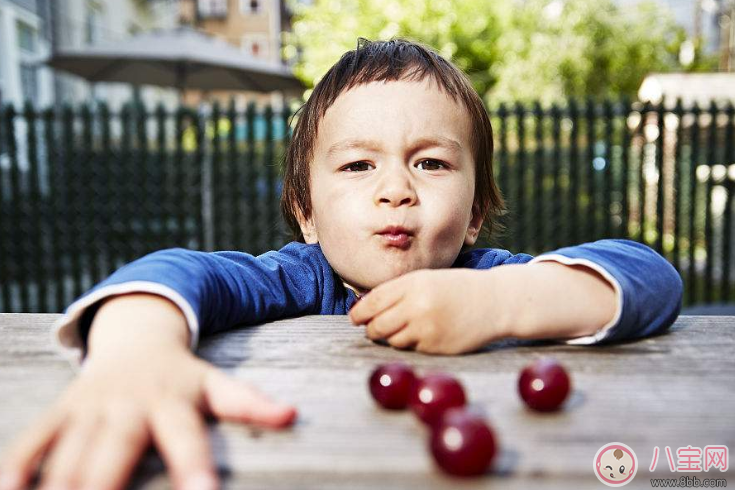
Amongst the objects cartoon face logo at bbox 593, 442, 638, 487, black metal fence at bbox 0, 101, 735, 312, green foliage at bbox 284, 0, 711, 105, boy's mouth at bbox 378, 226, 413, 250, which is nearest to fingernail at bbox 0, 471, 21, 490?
cartoon face logo at bbox 593, 442, 638, 487

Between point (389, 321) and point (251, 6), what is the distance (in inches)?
1534

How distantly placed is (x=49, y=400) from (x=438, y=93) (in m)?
1.18

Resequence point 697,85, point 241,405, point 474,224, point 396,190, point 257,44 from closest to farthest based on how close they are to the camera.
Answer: point 241,405 < point 396,190 < point 474,224 < point 697,85 < point 257,44

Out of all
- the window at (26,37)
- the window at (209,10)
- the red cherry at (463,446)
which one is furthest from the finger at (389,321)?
the window at (209,10)

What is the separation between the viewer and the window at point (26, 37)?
481 inches

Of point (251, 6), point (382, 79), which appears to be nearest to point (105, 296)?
point (382, 79)

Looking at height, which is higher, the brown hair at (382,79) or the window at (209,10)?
the window at (209,10)

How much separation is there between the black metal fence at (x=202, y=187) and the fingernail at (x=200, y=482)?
19.5 feet

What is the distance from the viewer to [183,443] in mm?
607

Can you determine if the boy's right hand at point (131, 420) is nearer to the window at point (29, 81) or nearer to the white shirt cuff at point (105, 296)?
the white shirt cuff at point (105, 296)

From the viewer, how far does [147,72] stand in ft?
30.9

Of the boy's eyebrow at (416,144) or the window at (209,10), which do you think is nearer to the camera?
the boy's eyebrow at (416,144)

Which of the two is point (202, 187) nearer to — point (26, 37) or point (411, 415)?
point (411, 415)

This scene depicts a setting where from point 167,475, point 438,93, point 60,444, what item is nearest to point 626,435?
point 167,475
